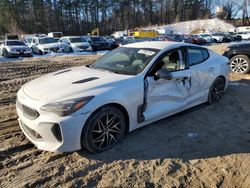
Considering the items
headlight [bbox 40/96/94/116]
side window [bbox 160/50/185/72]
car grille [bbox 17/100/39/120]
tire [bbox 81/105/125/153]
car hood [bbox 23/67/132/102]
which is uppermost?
side window [bbox 160/50/185/72]

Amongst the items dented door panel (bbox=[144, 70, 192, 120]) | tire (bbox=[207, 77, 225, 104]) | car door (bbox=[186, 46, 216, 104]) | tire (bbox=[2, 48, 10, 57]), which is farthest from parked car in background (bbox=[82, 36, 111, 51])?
dented door panel (bbox=[144, 70, 192, 120])

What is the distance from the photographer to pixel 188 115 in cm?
553

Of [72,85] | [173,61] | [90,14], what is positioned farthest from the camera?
[90,14]

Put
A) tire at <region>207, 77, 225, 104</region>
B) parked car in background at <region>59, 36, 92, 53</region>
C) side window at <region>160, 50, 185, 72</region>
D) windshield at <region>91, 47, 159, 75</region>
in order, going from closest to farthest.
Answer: windshield at <region>91, 47, 159, 75</region> → side window at <region>160, 50, 185, 72</region> → tire at <region>207, 77, 225, 104</region> → parked car in background at <region>59, 36, 92, 53</region>

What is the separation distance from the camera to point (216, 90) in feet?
20.3

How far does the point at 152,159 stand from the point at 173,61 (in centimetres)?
199

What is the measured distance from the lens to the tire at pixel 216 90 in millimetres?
6023

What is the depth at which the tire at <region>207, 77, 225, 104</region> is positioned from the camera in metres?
6.02

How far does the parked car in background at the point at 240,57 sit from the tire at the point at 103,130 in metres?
6.91

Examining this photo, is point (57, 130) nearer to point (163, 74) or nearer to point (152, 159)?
point (152, 159)

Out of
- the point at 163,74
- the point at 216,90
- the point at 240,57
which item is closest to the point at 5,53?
the point at 240,57

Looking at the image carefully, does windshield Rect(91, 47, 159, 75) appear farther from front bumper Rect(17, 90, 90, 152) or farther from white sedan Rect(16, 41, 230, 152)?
front bumper Rect(17, 90, 90, 152)

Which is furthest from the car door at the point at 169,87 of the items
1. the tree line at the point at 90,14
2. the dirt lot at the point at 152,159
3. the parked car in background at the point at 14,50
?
the tree line at the point at 90,14

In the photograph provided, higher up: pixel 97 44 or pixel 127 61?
pixel 127 61
